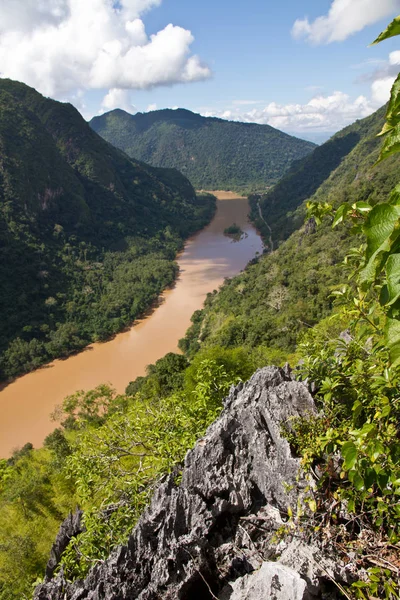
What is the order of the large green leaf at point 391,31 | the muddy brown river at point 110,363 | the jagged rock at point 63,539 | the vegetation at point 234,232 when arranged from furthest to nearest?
the vegetation at point 234,232 < the muddy brown river at point 110,363 < the jagged rock at point 63,539 < the large green leaf at point 391,31

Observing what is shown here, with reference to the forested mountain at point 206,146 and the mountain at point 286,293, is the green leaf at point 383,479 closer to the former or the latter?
the mountain at point 286,293

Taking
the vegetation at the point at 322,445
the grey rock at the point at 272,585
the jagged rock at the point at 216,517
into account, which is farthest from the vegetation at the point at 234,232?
the grey rock at the point at 272,585

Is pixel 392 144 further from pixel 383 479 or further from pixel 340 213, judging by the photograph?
pixel 383 479

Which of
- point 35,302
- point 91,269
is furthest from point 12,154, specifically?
point 35,302

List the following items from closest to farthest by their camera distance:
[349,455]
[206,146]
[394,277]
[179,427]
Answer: [394,277] < [349,455] < [179,427] < [206,146]

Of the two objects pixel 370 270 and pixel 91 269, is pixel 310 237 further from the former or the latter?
pixel 370 270

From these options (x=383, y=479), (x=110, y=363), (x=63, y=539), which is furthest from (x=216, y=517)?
(x=110, y=363)
